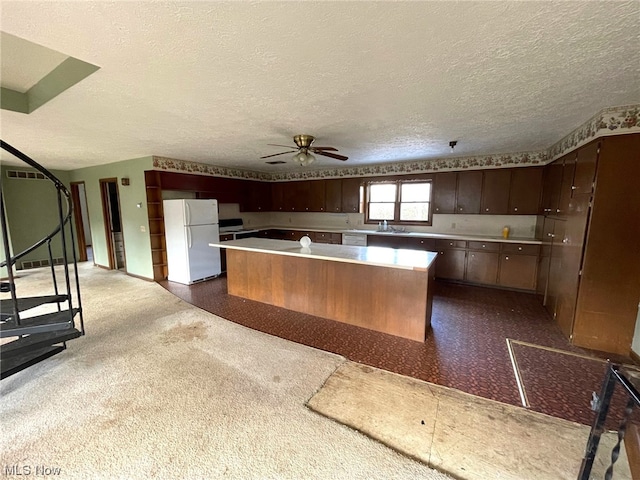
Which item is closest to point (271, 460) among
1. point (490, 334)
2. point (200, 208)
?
point (490, 334)

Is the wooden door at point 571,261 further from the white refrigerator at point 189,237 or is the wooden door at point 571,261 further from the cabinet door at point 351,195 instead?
the white refrigerator at point 189,237

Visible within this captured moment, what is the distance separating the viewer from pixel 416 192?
555cm

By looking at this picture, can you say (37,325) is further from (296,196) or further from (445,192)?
(445,192)

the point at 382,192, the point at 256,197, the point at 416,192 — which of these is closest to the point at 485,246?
the point at 416,192

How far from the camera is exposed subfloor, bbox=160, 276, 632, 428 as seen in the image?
2.11 meters

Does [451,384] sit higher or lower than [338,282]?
lower

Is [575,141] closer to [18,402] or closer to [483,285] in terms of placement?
[483,285]

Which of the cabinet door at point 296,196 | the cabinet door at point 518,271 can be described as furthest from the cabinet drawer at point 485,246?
the cabinet door at point 296,196

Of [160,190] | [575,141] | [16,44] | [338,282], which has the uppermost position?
[16,44]

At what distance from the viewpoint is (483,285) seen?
4742mm

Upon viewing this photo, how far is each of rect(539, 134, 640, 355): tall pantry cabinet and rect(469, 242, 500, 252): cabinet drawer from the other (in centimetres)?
151

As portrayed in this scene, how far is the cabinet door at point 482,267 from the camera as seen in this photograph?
457 centimetres

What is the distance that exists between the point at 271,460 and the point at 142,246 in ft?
16.4

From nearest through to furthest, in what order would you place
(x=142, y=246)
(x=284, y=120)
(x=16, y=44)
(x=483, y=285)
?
(x=16, y=44) → (x=284, y=120) → (x=483, y=285) → (x=142, y=246)
